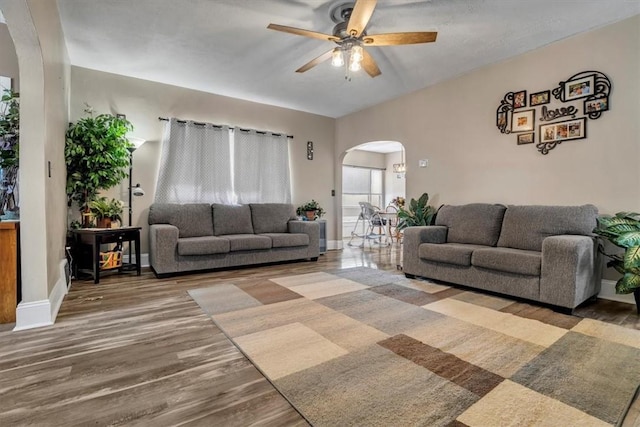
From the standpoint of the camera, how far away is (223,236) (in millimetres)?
4395

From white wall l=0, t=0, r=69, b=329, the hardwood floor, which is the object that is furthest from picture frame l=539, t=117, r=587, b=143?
white wall l=0, t=0, r=69, b=329

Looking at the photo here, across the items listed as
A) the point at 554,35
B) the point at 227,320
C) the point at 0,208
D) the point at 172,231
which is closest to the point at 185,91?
the point at 172,231

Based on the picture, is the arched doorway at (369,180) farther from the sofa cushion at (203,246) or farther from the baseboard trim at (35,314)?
the baseboard trim at (35,314)

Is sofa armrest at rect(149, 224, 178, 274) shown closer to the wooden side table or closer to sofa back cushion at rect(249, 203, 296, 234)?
the wooden side table

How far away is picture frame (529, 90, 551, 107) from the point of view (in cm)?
342

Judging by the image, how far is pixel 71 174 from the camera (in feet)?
11.9

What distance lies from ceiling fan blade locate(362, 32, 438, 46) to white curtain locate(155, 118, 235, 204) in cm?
308

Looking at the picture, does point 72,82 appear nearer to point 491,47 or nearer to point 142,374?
point 142,374

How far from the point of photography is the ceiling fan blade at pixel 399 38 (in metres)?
2.54

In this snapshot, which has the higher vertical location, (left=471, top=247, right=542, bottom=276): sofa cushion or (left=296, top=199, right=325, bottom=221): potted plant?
(left=296, top=199, right=325, bottom=221): potted plant

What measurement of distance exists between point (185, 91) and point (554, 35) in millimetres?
4732

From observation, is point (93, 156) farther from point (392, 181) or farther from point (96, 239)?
point (392, 181)

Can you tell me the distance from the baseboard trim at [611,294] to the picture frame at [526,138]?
5.33 feet

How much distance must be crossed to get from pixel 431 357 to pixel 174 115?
4.66m
